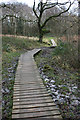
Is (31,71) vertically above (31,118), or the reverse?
(31,71)

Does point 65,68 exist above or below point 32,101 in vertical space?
above

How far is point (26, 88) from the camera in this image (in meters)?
4.00

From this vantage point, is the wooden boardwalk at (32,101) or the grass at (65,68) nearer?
the wooden boardwalk at (32,101)

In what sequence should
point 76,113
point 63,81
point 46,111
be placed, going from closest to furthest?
1. point 46,111
2. point 76,113
3. point 63,81

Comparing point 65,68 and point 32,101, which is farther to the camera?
point 65,68

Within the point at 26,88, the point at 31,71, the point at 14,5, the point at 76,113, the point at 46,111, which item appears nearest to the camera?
the point at 46,111

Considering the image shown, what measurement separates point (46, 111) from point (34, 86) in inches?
51.6

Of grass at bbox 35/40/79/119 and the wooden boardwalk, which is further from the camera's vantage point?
grass at bbox 35/40/79/119

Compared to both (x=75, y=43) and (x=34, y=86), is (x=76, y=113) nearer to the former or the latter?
(x=34, y=86)

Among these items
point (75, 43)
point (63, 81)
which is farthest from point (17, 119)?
point (75, 43)

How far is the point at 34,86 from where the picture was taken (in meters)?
4.13

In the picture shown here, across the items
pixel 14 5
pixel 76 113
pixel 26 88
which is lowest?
pixel 76 113

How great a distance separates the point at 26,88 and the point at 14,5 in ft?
44.7

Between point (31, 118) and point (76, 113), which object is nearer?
point (31, 118)
